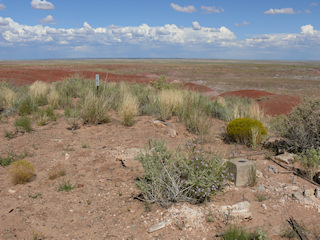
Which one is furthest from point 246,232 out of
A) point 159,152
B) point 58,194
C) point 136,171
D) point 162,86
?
point 162,86

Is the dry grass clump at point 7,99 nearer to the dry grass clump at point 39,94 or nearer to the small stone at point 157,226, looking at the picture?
the dry grass clump at point 39,94

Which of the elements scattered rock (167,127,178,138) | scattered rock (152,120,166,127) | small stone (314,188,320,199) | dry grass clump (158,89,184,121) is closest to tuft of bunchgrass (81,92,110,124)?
scattered rock (152,120,166,127)

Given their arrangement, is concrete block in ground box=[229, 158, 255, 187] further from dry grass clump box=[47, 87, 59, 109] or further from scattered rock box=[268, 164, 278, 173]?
dry grass clump box=[47, 87, 59, 109]

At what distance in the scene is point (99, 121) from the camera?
27.3 feet

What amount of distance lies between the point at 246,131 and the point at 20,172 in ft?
16.2

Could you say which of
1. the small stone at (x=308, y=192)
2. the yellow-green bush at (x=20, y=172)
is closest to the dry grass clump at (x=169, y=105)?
the yellow-green bush at (x=20, y=172)

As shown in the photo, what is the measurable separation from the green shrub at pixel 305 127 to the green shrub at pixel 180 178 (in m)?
2.42

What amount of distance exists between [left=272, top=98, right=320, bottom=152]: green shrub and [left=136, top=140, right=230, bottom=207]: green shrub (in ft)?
7.94

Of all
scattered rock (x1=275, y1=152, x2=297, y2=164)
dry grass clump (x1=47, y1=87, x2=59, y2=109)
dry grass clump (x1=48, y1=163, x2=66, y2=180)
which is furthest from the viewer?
dry grass clump (x1=47, y1=87, x2=59, y2=109)

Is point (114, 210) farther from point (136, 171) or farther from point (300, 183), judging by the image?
point (300, 183)

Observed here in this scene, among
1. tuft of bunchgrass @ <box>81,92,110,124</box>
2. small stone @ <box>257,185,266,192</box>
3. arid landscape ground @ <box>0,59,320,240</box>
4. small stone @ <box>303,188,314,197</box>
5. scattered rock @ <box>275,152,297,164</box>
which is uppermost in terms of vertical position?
tuft of bunchgrass @ <box>81,92,110,124</box>

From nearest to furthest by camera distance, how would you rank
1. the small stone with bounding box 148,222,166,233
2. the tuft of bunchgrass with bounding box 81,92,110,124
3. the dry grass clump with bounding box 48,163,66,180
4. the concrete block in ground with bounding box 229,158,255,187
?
1. the small stone with bounding box 148,222,166,233
2. the concrete block in ground with bounding box 229,158,255,187
3. the dry grass clump with bounding box 48,163,66,180
4. the tuft of bunchgrass with bounding box 81,92,110,124

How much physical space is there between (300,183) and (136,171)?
2.77m

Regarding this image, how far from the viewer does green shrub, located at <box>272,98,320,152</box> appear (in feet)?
18.5
